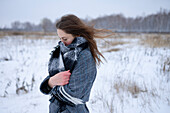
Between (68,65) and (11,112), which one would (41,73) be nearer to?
(11,112)

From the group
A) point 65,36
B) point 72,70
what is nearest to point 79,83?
point 72,70

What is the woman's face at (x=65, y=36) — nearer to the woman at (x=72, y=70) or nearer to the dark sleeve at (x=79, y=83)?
the woman at (x=72, y=70)

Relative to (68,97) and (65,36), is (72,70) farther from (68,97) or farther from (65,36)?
(65,36)

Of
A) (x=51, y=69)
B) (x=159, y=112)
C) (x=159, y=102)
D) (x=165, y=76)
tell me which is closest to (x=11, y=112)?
(x=51, y=69)

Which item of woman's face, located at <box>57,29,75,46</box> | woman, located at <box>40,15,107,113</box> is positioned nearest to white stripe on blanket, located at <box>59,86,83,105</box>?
woman, located at <box>40,15,107,113</box>

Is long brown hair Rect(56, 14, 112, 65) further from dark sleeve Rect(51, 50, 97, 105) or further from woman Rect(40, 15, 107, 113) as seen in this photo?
dark sleeve Rect(51, 50, 97, 105)

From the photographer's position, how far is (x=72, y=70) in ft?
3.06

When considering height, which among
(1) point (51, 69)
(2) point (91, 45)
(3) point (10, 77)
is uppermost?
(2) point (91, 45)

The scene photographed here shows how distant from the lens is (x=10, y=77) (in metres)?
3.55

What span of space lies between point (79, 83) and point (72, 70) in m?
0.14

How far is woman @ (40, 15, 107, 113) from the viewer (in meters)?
0.87

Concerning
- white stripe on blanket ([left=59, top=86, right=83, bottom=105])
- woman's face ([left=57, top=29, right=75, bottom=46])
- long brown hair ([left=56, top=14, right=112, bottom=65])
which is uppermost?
long brown hair ([left=56, top=14, right=112, bottom=65])

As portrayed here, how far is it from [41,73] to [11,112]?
2.06 m

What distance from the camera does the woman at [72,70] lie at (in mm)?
866
